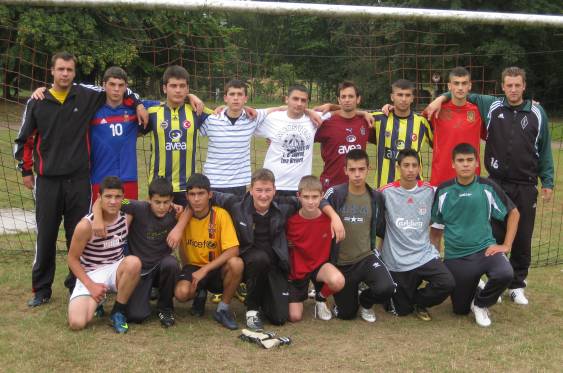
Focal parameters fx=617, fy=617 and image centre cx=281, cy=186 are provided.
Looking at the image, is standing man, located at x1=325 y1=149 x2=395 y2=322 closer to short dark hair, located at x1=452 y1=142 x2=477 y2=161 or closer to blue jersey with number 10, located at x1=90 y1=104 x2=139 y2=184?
short dark hair, located at x1=452 y1=142 x2=477 y2=161

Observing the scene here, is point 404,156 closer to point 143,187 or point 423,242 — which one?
point 423,242

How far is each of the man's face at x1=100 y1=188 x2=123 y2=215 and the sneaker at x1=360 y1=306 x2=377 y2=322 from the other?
1991mm

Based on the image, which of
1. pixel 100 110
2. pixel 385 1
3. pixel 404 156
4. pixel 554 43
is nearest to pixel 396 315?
pixel 404 156

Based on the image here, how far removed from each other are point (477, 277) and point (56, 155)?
3316mm

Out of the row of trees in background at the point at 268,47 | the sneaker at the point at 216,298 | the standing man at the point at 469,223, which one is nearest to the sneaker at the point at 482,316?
the standing man at the point at 469,223

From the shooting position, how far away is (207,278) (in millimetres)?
4551

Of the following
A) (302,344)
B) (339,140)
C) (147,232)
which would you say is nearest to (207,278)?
(147,232)

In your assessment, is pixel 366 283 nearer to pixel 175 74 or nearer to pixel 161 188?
pixel 161 188

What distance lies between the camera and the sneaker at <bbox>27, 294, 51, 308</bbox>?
4777 millimetres

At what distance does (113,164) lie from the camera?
4.89 meters

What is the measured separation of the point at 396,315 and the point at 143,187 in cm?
599

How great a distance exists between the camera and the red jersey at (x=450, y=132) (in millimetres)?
5152

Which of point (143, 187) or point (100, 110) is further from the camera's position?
point (143, 187)

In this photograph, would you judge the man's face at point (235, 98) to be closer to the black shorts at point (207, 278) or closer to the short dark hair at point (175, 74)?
the short dark hair at point (175, 74)
